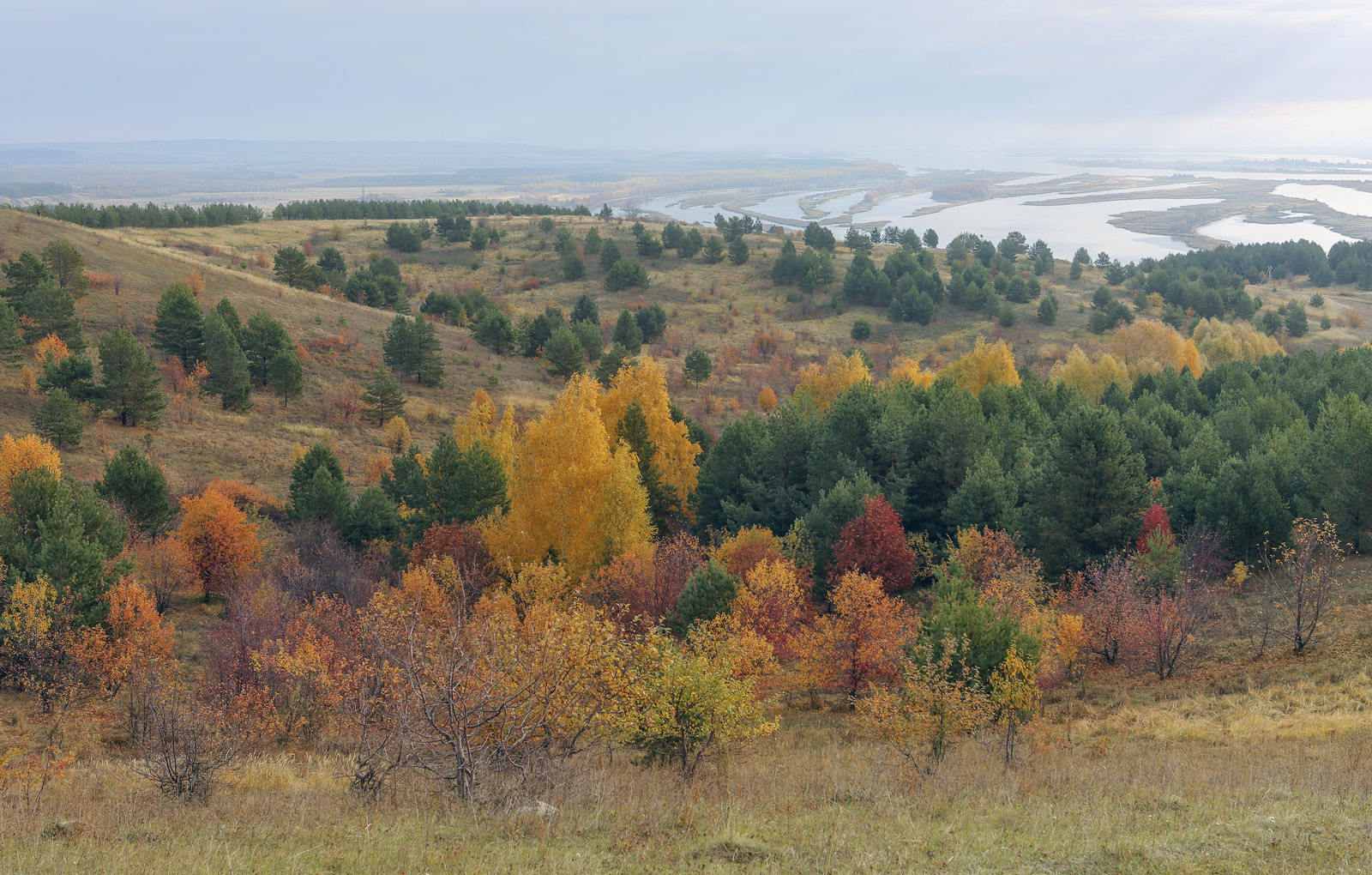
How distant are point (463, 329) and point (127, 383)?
58560 millimetres

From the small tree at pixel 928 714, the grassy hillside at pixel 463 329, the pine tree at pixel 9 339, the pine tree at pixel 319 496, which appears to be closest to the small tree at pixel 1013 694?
the small tree at pixel 928 714

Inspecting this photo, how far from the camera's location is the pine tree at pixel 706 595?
1481 inches

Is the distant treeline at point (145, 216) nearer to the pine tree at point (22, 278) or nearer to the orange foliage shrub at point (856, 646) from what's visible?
the pine tree at point (22, 278)

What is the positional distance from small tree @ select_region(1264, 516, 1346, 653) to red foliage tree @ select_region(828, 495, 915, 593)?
17.6 meters

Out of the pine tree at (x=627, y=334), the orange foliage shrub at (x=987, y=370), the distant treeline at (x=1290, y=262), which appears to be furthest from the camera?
the distant treeline at (x=1290, y=262)

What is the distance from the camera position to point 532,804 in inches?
710

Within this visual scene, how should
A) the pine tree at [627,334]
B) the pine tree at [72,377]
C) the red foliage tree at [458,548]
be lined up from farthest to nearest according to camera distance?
1. the pine tree at [627,334]
2. the pine tree at [72,377]
3. the red foliage tree at [458,548]

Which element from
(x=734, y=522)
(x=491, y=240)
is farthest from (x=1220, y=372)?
(x=491, y=240)

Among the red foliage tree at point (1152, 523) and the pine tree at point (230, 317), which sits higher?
the pine tree at point (230, 317)

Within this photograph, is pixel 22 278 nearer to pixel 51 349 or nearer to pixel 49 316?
pixel 49 316

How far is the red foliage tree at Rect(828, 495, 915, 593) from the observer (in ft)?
152

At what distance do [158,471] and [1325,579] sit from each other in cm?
6245

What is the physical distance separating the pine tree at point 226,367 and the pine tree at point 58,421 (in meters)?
15.0

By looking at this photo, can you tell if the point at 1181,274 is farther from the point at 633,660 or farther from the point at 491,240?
the point at 633,660
